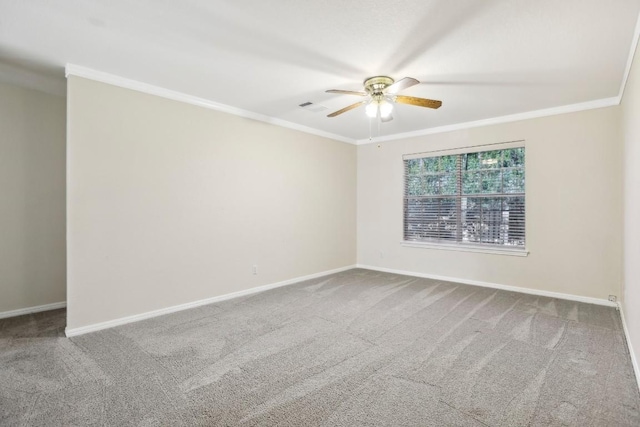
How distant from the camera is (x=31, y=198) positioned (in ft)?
12.2

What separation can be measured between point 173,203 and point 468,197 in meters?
4.36

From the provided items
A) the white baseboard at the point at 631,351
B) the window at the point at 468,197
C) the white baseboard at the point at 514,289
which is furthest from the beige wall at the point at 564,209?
the white baseboard at the point at 631,351

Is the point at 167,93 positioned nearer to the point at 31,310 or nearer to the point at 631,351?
the point at 31,310

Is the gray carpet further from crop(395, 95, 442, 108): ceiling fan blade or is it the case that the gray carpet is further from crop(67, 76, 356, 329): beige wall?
crop(395, 95, 442, 108): ceiling fan blade

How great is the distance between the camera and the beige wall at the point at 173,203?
10.1 feet

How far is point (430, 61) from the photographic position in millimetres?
2809

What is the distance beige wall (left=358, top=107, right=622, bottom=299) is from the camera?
3842 millimetres

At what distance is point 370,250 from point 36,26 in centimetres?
537

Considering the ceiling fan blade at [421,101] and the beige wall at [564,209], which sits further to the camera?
the beige wall at [564,209]

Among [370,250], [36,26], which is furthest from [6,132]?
[370,250]

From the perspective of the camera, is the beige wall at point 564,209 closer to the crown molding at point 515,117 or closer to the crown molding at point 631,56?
the crown molding at point 515,117

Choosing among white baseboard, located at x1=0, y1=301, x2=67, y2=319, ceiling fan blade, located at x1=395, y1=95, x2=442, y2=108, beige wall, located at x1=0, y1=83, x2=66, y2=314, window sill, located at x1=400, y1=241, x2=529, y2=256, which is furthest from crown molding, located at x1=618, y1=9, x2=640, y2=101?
white baseboard, located at x1=0, y1=301, x2=67, y2=319

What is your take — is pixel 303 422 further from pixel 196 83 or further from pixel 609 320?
pixel 609 320

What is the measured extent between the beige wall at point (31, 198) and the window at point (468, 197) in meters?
5.21
